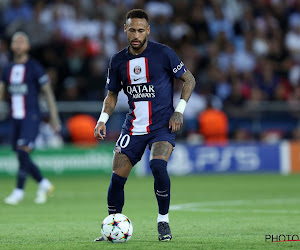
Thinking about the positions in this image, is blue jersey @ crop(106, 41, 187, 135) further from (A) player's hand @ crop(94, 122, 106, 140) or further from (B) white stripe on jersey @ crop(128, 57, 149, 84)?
(A) player's hand @ crop(94, 122, 106, 140)

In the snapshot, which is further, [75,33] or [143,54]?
[75,33]

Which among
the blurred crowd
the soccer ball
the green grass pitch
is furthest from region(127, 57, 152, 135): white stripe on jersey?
the blurred crowd

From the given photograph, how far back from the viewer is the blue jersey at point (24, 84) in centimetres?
1154

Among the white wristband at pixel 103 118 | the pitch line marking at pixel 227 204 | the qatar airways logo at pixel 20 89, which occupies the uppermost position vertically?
the qatar airways logo at pixel 20 89

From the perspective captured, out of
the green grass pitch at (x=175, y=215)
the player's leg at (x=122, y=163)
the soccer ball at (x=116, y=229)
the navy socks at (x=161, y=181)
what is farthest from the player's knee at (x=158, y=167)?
the green grass pitch at (x=175, y=215)

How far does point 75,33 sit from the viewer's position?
62.3 feet

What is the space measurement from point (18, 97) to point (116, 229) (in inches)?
218

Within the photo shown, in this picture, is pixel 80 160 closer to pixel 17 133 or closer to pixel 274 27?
pixel 17 133

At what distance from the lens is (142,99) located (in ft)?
23.3

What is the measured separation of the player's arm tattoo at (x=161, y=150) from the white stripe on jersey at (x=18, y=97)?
5070mm

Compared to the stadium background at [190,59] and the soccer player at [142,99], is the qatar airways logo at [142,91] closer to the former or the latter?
the soccer player at [142,99]

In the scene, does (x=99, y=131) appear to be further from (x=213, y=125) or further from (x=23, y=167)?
(x=213, y=125)

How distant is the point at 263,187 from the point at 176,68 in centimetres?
791

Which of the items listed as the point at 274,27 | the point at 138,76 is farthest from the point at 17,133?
the point at 274,27
